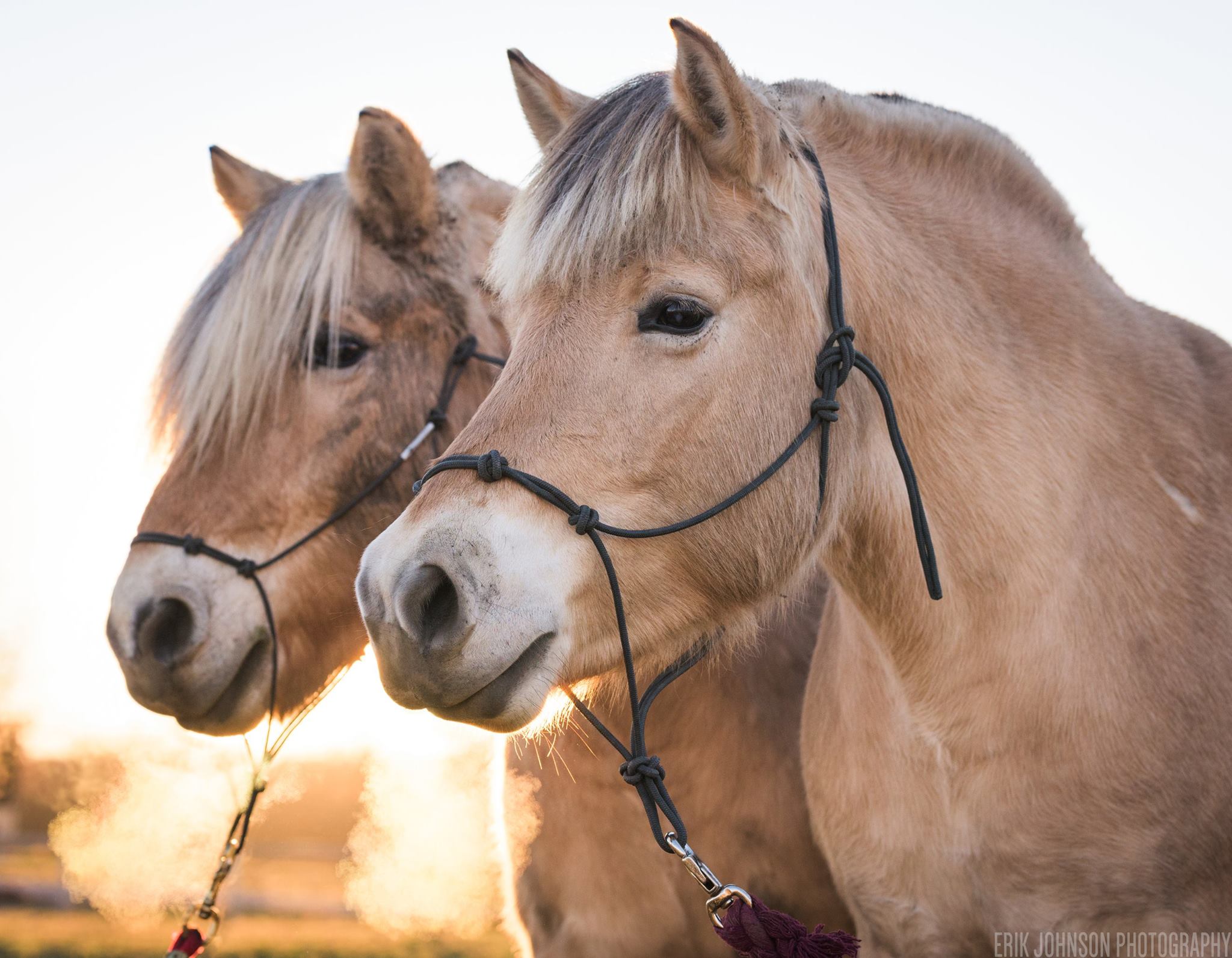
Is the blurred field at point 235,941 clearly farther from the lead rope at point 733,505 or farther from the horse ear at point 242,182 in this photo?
the lead rope at point 733,505

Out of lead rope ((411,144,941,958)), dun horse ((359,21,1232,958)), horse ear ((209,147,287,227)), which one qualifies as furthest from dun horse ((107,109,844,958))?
lead rope ((411,144,941,958))

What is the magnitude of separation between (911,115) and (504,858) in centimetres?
274

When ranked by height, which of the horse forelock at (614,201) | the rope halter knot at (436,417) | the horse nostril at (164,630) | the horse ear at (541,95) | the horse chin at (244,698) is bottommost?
the horse chin at (244,698)

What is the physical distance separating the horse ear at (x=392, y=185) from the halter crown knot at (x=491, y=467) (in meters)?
1.76

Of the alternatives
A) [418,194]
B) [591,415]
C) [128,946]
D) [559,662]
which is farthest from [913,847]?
[128,946]

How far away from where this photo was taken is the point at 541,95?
2.94 m

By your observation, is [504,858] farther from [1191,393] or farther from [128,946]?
[128,946]

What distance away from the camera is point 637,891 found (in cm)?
321

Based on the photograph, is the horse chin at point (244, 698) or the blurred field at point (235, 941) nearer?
the horse chin at point (244, 698)

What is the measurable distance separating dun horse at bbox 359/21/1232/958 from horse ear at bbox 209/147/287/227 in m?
1.87

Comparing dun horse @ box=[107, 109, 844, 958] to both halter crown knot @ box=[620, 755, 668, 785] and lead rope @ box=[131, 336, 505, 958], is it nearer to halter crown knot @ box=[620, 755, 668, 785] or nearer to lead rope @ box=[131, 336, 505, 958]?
lead rope @ box=[131, 336, 505, 958]

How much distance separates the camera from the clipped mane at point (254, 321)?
10.8ft

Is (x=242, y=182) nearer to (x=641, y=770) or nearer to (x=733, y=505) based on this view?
(x=733, y=505)

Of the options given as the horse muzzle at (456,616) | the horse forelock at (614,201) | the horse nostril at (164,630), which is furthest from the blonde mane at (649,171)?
the horse nostril at (164,630)
